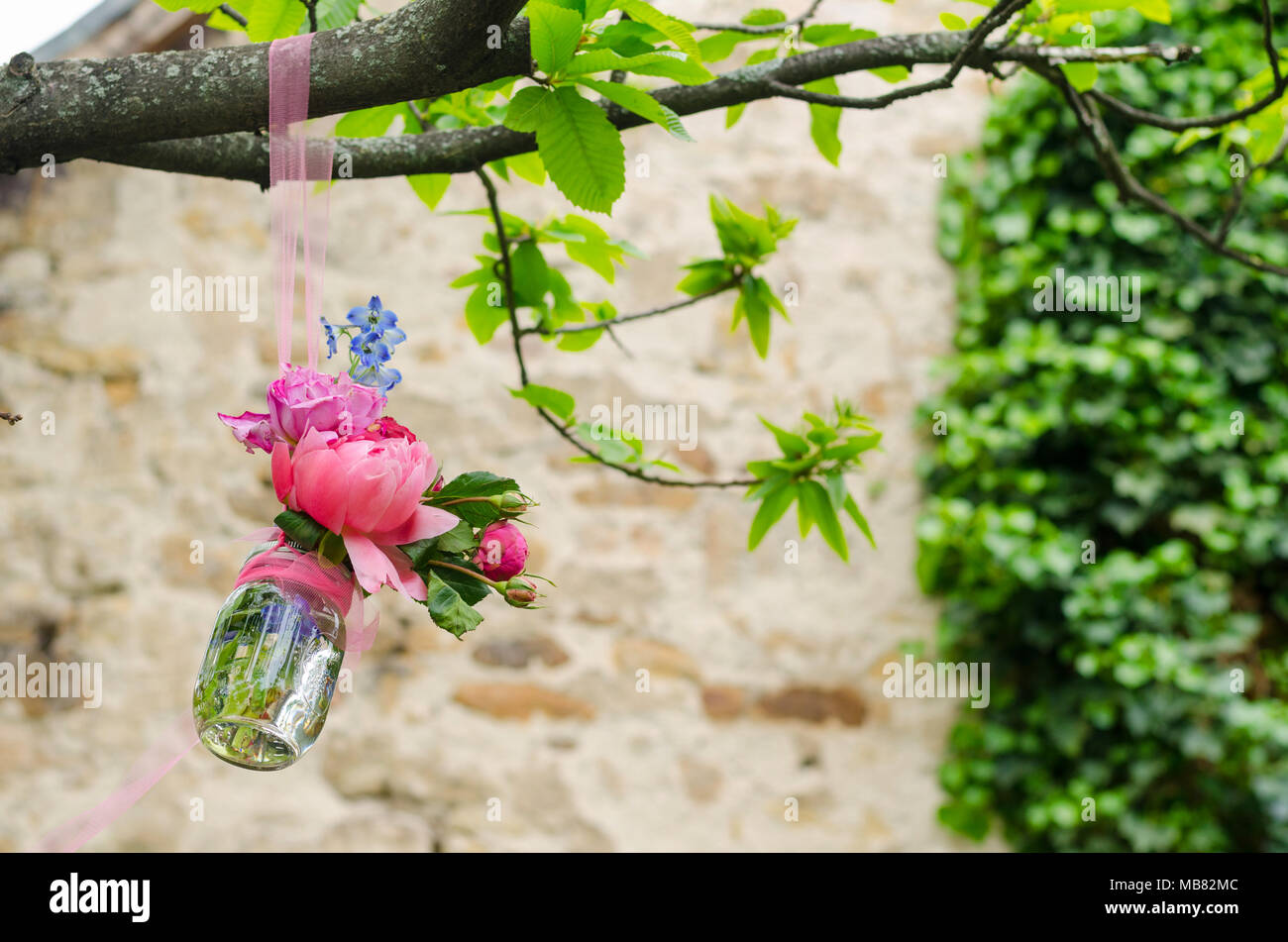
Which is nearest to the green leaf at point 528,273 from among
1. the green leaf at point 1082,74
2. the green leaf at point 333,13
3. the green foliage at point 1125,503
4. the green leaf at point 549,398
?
the green leaf at point 549,398

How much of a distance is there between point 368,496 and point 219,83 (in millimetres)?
360

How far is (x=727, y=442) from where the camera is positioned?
2516mm

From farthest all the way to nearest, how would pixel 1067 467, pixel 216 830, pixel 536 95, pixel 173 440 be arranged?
pixel 1067 467 → pixel 173 440 → pixel 216 830 → pixel 536 95

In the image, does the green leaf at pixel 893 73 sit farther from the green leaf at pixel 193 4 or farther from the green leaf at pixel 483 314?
the green leaf at pixel 193 4

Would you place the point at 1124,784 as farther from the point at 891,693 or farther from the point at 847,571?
the point at 847,571

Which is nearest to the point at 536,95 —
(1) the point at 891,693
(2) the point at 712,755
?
(2) the point at 712,755

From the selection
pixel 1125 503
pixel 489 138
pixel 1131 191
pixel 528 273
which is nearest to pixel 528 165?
pixel 489 138

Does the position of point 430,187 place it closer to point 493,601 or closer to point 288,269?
point 288,269

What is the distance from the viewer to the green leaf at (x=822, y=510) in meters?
1.18

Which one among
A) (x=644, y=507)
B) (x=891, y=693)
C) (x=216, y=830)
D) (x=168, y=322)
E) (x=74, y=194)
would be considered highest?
(x=74, y=194)

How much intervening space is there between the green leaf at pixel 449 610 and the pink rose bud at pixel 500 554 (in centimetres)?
3

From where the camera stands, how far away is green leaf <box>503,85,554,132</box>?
2.37 ft

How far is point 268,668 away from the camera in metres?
0.68

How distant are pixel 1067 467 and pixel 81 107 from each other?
2.31 m
